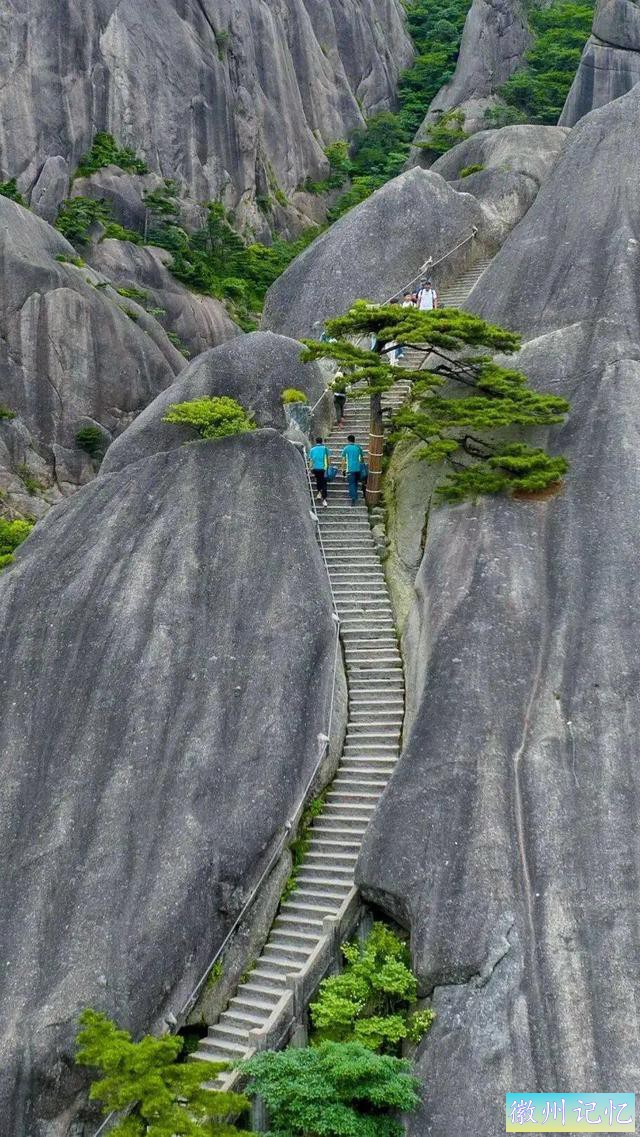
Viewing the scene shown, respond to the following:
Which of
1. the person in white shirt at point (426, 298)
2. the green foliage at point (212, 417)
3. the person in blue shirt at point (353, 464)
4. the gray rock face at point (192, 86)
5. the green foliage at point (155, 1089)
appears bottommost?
the green foliage at point (155, 1089)

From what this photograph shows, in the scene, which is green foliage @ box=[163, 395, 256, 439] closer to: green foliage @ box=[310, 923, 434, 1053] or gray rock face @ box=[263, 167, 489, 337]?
gray rock face @ box=[263, 167, 489, 337]

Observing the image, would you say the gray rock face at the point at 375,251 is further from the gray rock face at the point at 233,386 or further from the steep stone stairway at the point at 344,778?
the steep stone stairway at the point at 344,778

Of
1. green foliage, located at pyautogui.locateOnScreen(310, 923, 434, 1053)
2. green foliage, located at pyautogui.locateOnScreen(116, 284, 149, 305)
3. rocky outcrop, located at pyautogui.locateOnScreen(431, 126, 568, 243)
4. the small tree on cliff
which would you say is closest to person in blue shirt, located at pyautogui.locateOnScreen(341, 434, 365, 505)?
the small tree on cliff

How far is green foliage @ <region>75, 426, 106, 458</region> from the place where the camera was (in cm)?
Result: 3638

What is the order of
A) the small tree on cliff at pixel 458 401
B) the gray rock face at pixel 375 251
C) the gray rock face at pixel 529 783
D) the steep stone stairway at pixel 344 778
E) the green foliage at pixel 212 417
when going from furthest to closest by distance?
the gray rock face at pixel 375 251 < the green foliage at pixel 212 417 < the small tree on cliff at pixel 458 401 < the steep stone stairway at pixel 344 778 < the gray rock face at pixel 529 783

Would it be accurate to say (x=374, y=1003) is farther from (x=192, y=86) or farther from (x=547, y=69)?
(x=547, y=69)

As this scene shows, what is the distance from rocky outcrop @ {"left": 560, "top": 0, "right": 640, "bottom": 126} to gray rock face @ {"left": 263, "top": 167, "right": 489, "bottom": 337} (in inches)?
412

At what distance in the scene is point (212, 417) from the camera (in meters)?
24.5

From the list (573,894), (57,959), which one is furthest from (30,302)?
(573,894)

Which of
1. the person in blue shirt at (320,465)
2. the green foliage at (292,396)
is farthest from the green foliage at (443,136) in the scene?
the person in blue shirt at (320,465)

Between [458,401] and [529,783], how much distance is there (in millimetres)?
9743

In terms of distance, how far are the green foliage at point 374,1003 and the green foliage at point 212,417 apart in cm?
1187

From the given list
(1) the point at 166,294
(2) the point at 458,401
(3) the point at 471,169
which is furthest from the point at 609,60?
(2) the point at 458,401

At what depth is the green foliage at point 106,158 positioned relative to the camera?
147ft
